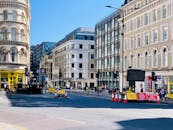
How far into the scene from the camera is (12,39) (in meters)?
62.8

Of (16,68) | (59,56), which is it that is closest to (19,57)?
(16,68)

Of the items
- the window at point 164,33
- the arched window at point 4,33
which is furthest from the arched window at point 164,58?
the arched window at point 4,33

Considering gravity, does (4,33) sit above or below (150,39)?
above

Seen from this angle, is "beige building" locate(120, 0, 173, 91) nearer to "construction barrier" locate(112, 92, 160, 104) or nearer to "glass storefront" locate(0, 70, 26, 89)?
"construction barrier" locate(112, 92, 160, 104)

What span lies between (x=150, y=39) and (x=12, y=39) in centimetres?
2271

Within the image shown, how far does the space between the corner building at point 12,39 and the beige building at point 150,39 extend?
17.5 meters

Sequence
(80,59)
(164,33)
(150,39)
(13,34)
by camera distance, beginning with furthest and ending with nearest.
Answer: (80,59) → (13,34) → (150,39) → (164,33)

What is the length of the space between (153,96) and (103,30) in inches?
1997

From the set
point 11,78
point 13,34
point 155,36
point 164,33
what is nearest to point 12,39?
point 13,34

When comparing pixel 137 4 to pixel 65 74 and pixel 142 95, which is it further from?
pixel 65 74

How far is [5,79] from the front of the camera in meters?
65.1

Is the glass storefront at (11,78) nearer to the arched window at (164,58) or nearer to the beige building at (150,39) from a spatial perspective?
the beige building at (150,39)

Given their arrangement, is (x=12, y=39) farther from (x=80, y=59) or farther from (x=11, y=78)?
(x=80, y=59)

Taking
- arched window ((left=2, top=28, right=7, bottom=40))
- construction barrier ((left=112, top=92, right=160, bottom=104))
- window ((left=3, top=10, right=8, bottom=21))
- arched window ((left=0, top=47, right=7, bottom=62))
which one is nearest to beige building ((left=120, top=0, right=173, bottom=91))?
construction barrier ((left=112, top=92, right=160, bottom=104))
